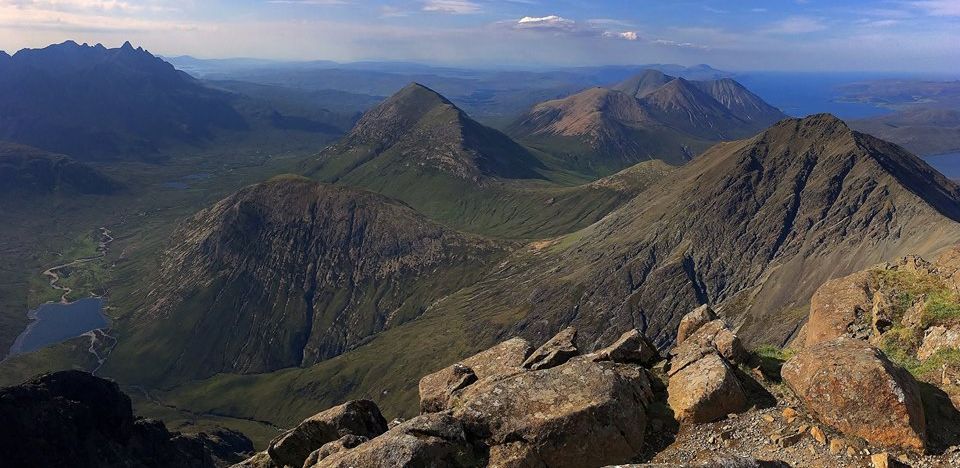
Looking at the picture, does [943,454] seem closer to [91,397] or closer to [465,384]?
[465,384]

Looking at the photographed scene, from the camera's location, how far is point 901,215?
594 feet

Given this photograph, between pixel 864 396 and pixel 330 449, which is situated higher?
pixel 864 396

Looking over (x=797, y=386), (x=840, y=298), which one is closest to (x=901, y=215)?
(x=840, y=298)

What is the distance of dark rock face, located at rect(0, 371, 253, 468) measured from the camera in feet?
341

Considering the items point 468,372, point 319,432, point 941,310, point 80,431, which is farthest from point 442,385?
point 80,431

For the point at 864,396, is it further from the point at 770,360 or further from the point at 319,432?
the point at 319,432

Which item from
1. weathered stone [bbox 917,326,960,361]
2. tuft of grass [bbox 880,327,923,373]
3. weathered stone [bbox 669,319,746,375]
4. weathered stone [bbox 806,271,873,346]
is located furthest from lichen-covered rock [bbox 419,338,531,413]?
weathered stone [bbox 917,326,960,361]

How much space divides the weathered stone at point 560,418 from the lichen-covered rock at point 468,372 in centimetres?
423

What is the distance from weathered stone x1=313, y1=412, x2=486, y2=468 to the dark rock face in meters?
118

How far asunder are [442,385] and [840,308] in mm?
28611

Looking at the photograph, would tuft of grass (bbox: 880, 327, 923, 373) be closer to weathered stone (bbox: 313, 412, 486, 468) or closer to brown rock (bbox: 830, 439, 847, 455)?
brown rock (bbox: 830, 439, 847, 455)

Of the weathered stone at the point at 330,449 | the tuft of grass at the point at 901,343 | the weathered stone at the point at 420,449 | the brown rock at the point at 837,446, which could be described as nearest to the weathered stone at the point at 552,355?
the weathered stone at the point at 420,449

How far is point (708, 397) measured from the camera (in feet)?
81.2

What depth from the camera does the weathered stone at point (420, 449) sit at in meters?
21.9
